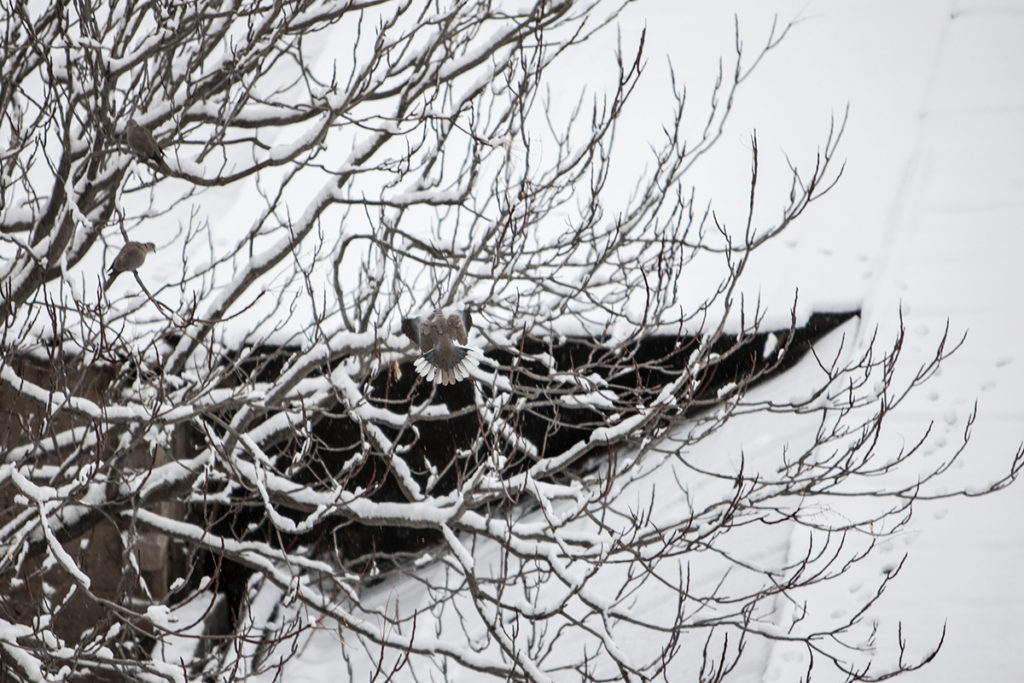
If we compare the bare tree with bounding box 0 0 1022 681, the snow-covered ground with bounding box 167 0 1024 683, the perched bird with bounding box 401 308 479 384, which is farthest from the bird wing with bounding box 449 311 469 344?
the snow-covered ground with bounding box 167 0 1024 683

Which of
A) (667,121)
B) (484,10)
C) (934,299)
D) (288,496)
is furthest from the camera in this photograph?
(667,121)

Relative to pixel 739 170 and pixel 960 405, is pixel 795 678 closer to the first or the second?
pixel 960 405

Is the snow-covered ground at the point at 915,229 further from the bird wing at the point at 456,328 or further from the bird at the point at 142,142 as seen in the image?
the bird at the point at 142,142

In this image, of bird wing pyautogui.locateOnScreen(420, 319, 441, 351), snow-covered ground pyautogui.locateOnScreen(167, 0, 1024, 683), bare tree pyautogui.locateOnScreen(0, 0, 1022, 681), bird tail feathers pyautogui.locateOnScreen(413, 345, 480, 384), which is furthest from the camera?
snow-covered ground pyautogui.locateOnScreen(167, 0, 1024, 683)

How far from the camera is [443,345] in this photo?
13.6 feet

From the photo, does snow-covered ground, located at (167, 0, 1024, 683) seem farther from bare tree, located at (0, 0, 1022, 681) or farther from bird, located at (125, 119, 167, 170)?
bird, located at (125, 119, 167, 170)

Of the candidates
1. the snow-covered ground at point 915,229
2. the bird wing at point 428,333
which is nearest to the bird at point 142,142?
the bird wing at point 428,333

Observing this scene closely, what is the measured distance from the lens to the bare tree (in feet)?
14.7

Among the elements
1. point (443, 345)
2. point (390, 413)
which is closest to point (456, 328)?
point (443, 345)

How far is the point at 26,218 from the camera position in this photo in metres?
5.71

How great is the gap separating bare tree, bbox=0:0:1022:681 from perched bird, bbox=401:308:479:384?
0.25 m

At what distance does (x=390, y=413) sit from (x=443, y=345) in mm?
1331

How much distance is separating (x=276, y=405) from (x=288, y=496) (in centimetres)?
45

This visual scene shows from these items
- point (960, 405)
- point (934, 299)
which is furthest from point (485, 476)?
point (934, 299)
